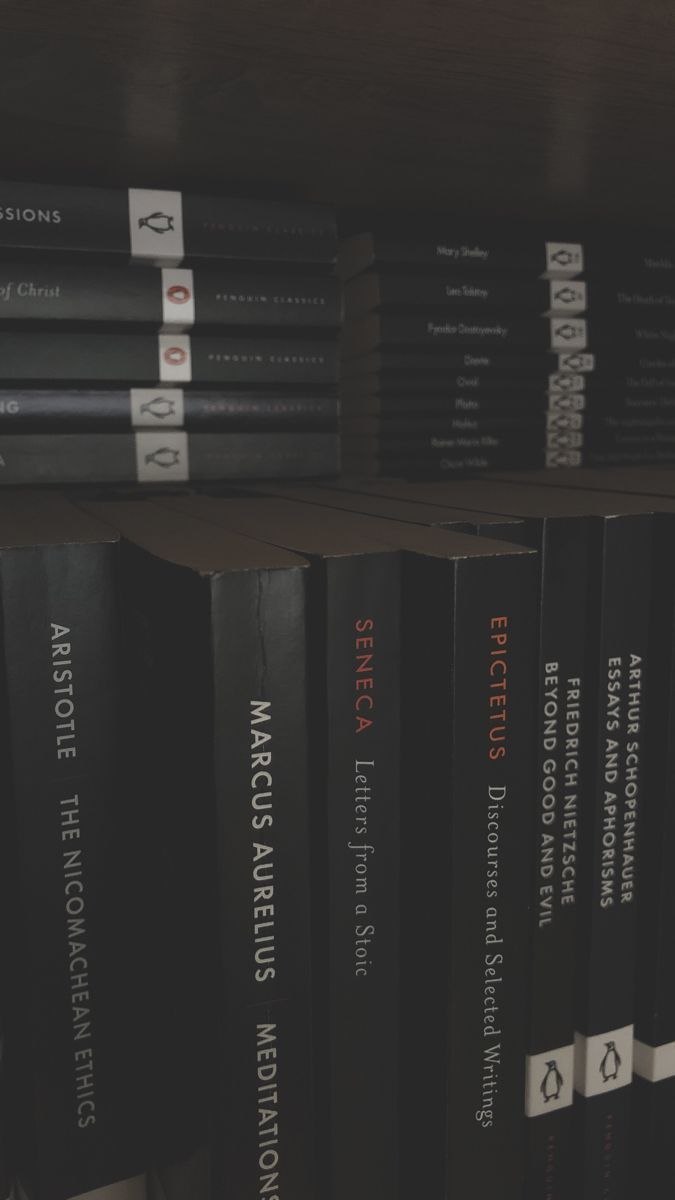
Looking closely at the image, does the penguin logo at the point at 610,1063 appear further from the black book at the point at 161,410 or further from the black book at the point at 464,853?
the black book at the point at 161,410

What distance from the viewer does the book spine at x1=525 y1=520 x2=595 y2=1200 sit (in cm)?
52

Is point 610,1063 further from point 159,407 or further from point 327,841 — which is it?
point 159,407

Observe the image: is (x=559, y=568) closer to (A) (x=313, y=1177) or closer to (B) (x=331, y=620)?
(B) (x=331, y=620)

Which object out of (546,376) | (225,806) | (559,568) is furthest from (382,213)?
(225,806)

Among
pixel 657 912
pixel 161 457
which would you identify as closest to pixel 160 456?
pixel 161 457

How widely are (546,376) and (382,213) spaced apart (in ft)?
0.76

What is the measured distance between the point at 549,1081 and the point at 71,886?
0.97 ft

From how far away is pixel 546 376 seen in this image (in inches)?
34.5

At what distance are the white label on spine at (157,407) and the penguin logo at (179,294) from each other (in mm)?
67

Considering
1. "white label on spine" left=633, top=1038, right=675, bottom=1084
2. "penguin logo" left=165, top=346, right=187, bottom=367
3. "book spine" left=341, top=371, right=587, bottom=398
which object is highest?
"penguin logo" left=165, top=346, right=187, bottom=367

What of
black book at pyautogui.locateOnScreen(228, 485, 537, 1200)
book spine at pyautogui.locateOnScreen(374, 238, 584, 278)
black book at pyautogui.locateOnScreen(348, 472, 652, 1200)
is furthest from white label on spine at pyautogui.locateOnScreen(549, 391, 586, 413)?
black book at pyautogui.locateOnScreen(228, 485, 537, 1200)

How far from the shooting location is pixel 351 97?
2.06 feet

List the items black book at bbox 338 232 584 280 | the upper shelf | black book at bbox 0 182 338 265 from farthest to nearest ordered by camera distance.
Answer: black book at bbox 338 232 584 280 < black book at bbox 0 182 338 265 < the upper shelf

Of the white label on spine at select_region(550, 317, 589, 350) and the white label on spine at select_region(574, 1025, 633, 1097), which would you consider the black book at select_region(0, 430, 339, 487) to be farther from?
the white label on spine at select_region(574, 1025, 633, 1097)
